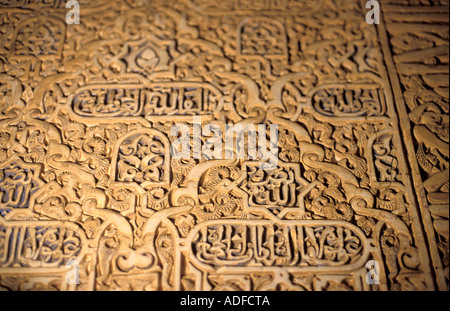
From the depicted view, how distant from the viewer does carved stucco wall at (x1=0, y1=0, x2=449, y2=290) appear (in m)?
2.02

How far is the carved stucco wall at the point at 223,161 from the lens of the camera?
6.61ft

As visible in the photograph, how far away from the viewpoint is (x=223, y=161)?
7.39 ft

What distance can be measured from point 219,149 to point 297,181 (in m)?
0.42

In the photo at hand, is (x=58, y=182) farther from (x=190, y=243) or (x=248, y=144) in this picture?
(x=248, y=144)

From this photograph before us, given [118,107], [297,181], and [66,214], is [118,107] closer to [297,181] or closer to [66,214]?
[66,214]

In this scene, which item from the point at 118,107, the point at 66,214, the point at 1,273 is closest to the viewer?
the point at 1,273

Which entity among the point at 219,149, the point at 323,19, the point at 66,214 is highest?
the point at 323,19

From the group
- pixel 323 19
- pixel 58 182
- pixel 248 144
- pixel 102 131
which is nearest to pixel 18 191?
pixel 58 182

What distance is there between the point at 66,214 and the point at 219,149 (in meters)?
0.80

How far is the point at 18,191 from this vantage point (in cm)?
218

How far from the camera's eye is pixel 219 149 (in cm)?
229

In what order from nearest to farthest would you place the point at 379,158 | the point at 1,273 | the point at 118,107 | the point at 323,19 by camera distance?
the point at 1,273 → the point at 379,158 → the point at 118,107 → the point at 323,19

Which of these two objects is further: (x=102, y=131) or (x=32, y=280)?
(x=102, y=131)

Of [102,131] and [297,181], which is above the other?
[102,131]
